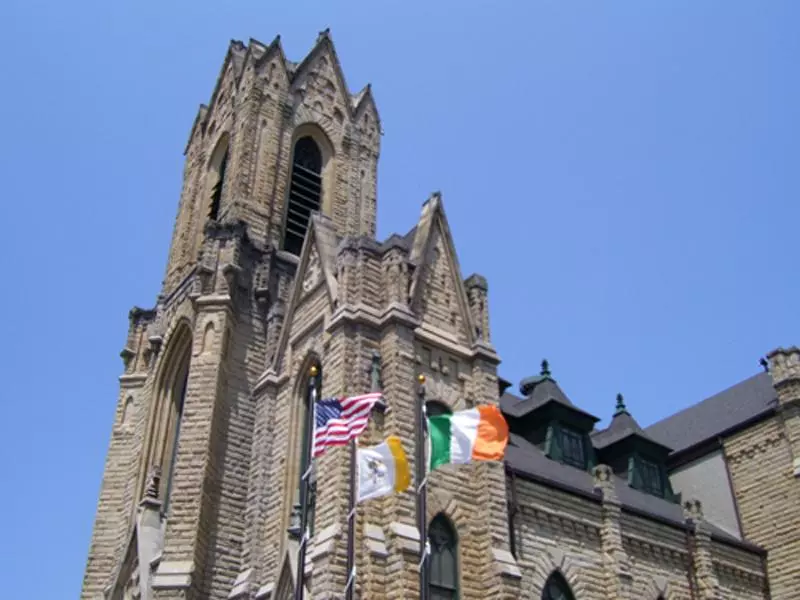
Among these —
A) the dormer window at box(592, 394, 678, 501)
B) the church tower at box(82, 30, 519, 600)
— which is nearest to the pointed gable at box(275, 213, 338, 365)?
the church tower at box(82, 30, 519, 600)

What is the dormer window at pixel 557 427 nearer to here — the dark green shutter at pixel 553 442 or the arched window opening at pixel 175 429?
the dark green shutter at pixel 553 442

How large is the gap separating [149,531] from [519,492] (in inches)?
369

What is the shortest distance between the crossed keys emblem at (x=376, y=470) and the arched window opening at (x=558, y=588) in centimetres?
726

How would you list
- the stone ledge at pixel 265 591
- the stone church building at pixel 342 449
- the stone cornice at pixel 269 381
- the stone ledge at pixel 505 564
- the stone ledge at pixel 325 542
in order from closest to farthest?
the stone ledge at pixel 325 542
the stone ledge at pixel 505 564
the stone church building at pixel 342 449
the stone ledge at pixel 265 591
the stone cornice at pixel 269 381

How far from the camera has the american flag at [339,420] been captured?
53.2 ft

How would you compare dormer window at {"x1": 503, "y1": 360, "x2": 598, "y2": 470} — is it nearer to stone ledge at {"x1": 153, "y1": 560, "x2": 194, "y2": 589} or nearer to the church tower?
the church tower

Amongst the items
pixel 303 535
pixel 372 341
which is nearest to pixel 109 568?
pixel 372 341

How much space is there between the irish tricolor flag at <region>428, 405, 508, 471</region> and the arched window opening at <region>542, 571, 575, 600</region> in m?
6.51

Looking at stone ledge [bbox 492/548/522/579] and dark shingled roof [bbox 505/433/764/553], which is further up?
dark shingled roof [bbox 505/433/764/553]

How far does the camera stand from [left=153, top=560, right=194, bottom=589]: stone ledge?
20614mm

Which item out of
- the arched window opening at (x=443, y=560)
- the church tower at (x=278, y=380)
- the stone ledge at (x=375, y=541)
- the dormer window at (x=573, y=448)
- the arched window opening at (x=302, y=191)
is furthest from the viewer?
the arched window opening at (x=302, y=191)

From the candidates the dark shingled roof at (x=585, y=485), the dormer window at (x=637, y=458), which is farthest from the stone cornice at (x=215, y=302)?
the dormer window at (x=637, y=458)

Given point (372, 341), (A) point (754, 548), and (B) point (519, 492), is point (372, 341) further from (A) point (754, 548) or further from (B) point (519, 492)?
(A) point (754, 548)

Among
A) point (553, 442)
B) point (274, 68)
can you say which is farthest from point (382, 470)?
point (274, 68)
